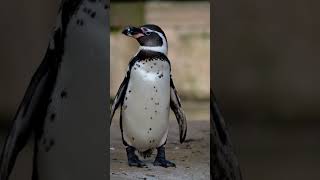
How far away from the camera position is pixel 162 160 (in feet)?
7.33

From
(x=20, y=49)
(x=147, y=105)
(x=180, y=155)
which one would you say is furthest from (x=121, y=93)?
(x=20, y=49)

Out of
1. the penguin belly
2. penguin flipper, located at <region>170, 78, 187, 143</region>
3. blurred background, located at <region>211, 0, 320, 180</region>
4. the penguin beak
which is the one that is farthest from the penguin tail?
the penguin beak

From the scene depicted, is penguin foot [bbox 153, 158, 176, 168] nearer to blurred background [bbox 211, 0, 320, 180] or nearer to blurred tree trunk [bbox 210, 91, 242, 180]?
blurred tree trunk [bbox 210, 91, 242, 180]

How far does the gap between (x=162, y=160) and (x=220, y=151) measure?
0.25 meters

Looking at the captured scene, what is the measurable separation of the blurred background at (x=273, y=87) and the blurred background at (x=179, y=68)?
→ 0.13 meters

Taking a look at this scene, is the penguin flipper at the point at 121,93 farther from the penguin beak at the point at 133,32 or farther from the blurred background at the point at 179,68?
the penguin beak at the point at 133,32

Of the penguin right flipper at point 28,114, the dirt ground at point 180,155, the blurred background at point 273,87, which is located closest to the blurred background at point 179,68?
the dirt ground at point 180,155

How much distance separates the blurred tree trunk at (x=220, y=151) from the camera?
2.30 meters

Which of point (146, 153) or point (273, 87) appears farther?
point (273, 87)

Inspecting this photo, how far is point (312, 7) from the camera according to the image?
2.39 meters

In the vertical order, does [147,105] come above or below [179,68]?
below

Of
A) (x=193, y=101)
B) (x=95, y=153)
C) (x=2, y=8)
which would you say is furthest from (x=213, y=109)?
(x=2, y=8)

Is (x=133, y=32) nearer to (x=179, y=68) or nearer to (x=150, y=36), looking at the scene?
(x=150, y=36)

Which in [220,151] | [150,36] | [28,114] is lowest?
[220,151]
